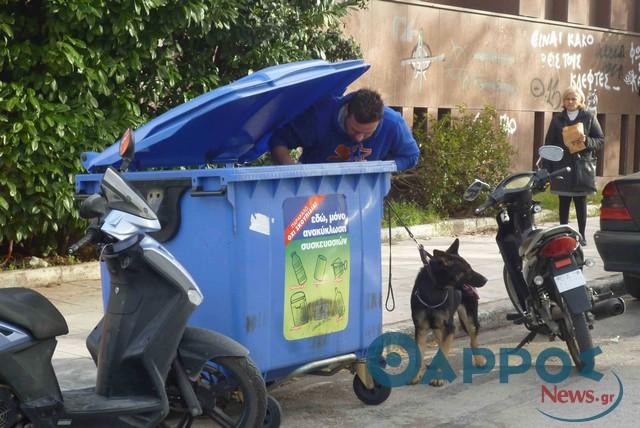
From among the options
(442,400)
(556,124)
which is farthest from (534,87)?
(442,400)

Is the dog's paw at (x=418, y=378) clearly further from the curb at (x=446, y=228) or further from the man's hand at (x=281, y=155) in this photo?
the curb at (x=446, y=228)

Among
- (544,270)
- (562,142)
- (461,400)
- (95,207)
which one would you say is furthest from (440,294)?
(562,142)

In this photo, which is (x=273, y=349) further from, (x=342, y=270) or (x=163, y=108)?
(x=163, y=108)

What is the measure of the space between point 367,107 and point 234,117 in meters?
0.75

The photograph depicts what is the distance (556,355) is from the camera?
718cm

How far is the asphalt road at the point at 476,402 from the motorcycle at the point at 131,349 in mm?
971

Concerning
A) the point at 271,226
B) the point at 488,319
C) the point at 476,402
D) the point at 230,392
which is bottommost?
the point at 476,402

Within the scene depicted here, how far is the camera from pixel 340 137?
6.20 m

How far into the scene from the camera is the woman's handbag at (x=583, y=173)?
10.8 meters

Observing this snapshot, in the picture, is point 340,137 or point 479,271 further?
point 479,271

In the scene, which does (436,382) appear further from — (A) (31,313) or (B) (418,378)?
(A) (31,313)

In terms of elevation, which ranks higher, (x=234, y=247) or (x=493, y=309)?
(x=234, y=247)

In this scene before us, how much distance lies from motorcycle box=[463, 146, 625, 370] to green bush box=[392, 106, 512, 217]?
628 cm

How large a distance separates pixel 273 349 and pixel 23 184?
3.94 m
